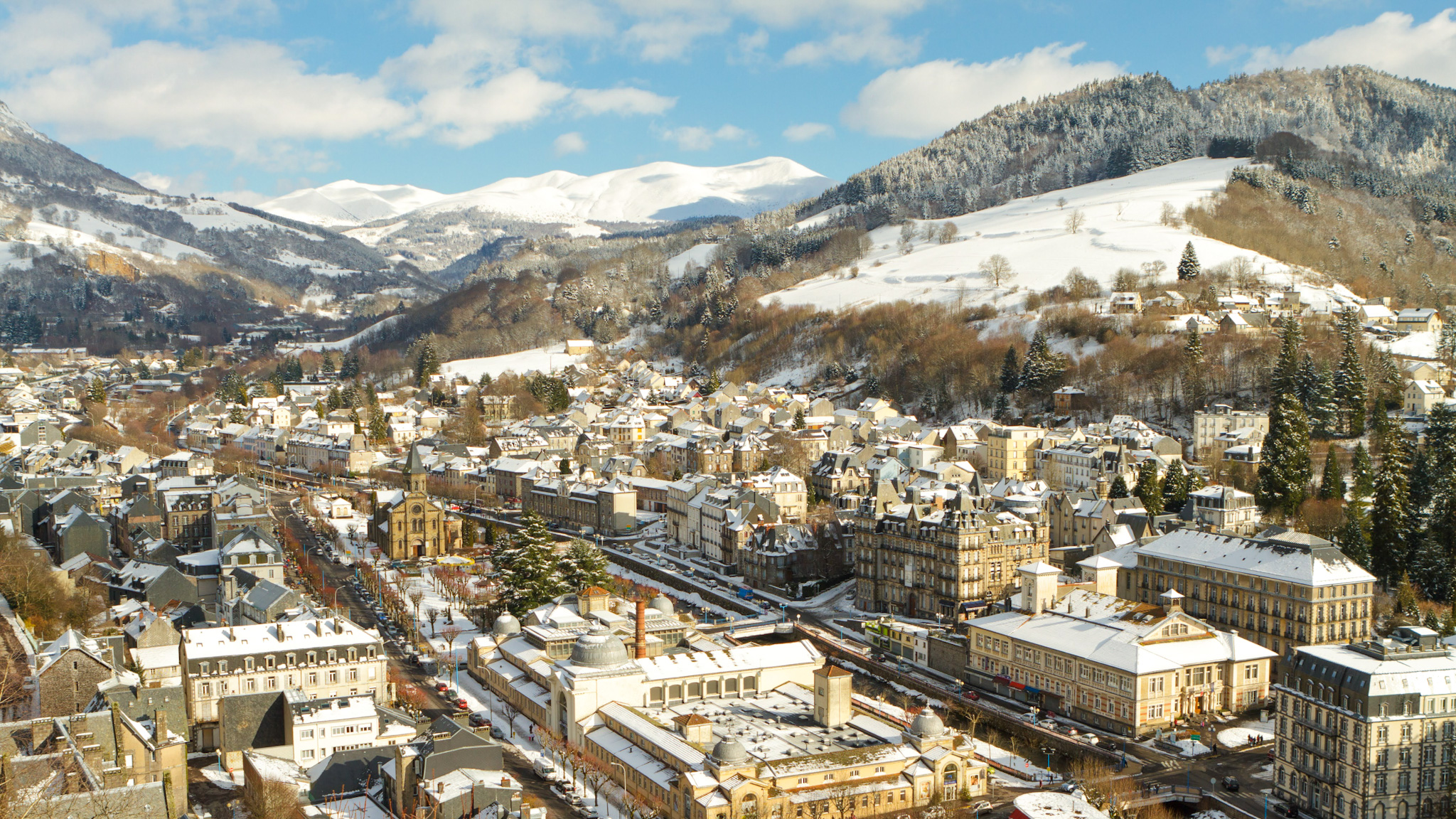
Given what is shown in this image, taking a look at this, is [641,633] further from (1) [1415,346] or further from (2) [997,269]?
(2) [997,269]

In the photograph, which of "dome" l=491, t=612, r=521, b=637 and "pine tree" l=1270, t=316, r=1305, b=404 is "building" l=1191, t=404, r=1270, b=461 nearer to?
"pine tree" l=1270, t=316, r=1305, b=404

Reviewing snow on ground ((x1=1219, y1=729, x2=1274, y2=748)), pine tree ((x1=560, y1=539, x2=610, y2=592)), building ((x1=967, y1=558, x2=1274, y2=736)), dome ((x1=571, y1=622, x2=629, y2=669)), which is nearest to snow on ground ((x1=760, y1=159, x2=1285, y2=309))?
pine tree ((x1=560, y1=539, x2=610, y2=592))

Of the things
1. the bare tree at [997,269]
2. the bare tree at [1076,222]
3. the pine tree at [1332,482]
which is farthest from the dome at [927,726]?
the bare tree at [1076,222]

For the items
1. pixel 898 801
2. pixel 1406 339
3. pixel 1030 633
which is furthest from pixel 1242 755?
pixel 1406 339

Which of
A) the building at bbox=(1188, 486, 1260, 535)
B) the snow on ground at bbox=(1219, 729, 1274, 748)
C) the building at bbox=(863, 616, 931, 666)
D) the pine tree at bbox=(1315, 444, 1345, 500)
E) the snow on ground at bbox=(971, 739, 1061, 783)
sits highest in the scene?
the pine tree at bbox=(1315, 444, 1345, 500)

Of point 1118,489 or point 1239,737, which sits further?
point 1118,489

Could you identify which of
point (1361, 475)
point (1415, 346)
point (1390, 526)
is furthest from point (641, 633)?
point (1415, 346)
